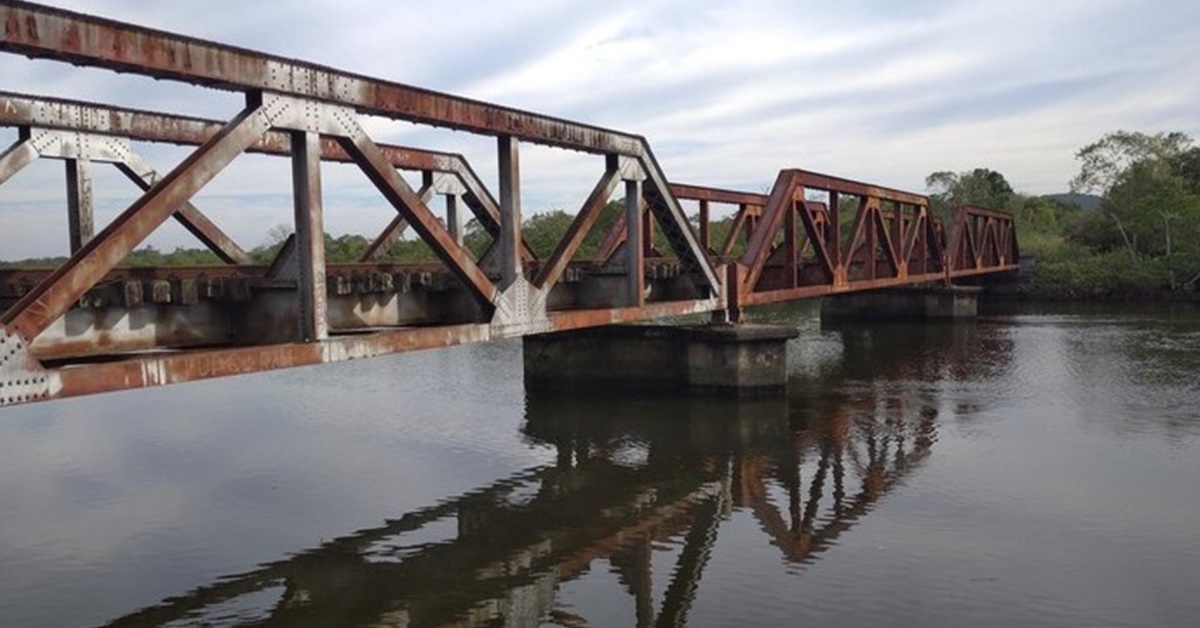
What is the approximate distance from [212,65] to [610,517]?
796cm

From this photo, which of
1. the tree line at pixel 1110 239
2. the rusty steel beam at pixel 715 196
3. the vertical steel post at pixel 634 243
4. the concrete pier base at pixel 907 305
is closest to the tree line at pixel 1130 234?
the tree line at pixel 1110 239

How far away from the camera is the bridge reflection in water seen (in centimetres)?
1027

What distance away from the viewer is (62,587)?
1057 centimetres

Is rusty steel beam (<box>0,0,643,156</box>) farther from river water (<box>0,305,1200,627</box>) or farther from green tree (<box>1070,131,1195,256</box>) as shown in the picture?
green tree (<box>1070,131,1195,256</box>)

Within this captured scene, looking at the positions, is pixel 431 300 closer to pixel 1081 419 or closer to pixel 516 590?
pixel 516 590

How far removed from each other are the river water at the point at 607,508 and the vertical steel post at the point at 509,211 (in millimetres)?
3492

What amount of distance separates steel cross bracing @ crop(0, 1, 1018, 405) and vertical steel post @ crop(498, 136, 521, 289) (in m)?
0.03

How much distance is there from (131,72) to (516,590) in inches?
254

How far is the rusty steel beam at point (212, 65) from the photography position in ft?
25.2

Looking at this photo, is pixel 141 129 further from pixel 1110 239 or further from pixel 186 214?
pixel 1110 239

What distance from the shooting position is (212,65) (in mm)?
Result: 9078

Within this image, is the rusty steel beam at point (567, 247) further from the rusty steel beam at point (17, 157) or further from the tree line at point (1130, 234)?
the tree line at point (1130, 234)

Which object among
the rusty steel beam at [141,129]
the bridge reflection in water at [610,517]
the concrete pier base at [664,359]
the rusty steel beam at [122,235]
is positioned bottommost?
the bridge reflection in water at [610,517]

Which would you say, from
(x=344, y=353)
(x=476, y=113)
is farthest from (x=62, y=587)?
(x=476, y=113)
